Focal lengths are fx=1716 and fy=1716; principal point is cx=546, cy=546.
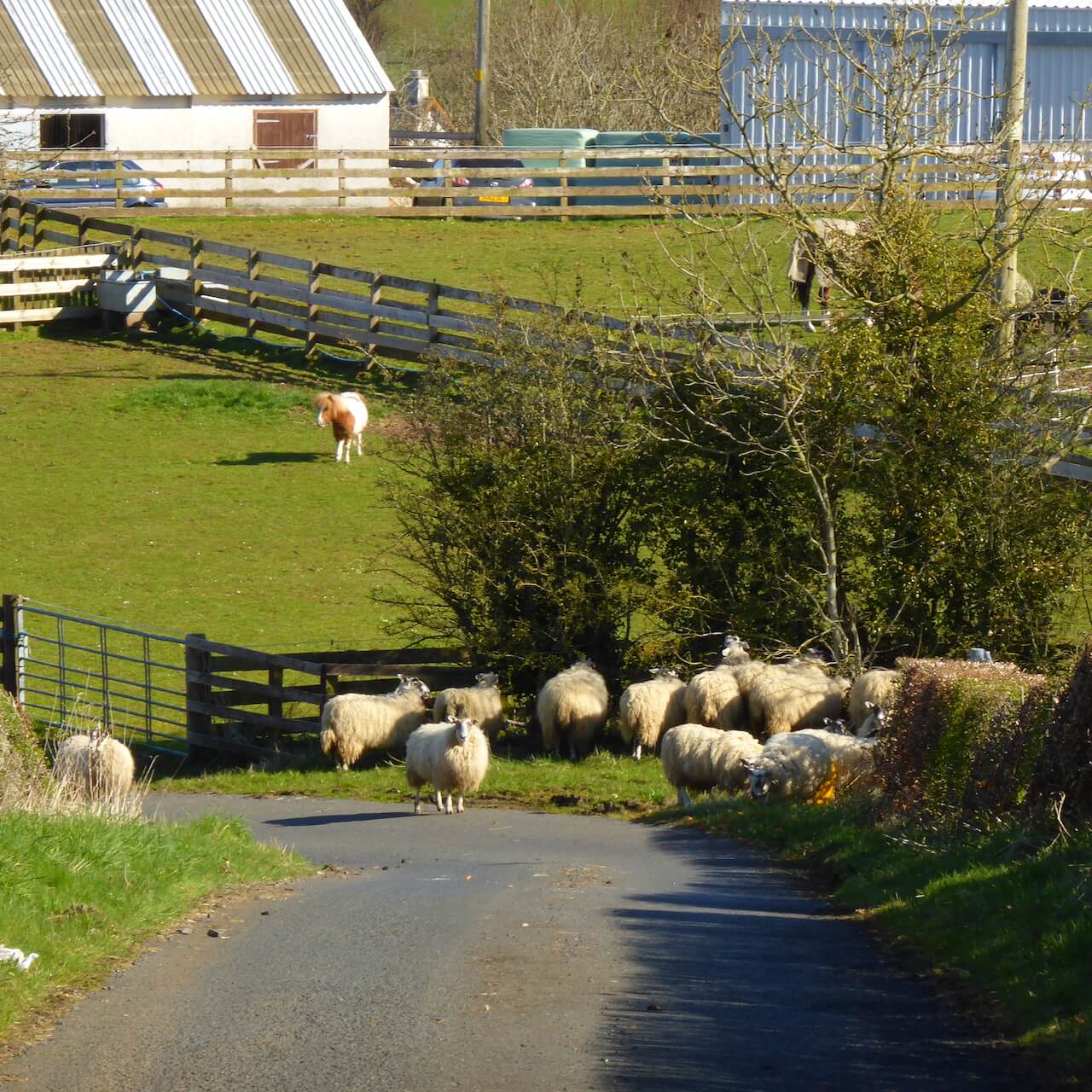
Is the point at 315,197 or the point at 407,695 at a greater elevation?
the point at 315,197

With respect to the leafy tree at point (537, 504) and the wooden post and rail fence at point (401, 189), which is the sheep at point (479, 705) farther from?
the wooden post and rail fence at point (401, 189)

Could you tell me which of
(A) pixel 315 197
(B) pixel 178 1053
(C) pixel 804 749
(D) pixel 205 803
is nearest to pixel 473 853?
(C) pixel 804 749

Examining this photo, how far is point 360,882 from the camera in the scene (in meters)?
11.0

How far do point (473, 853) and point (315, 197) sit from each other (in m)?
33.4

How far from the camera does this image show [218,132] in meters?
47.9

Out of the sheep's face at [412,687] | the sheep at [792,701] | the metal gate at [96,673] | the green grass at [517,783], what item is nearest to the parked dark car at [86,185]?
the metal gate at [96,673]

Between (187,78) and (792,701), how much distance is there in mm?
36518

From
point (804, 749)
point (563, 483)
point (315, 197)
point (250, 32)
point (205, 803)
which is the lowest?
point (205, 803)

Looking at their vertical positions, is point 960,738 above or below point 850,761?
above

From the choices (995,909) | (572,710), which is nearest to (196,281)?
(572,710)

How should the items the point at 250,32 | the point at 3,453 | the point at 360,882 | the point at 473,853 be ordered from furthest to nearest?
the point at 250,32, the point at 3,453, the point at 473,853, the point at 360,882

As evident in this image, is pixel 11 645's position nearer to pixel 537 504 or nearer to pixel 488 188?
pixel 537 504

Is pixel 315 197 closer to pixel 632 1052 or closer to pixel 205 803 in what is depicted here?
pixel 205 803

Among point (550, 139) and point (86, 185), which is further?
point (550, 139)
